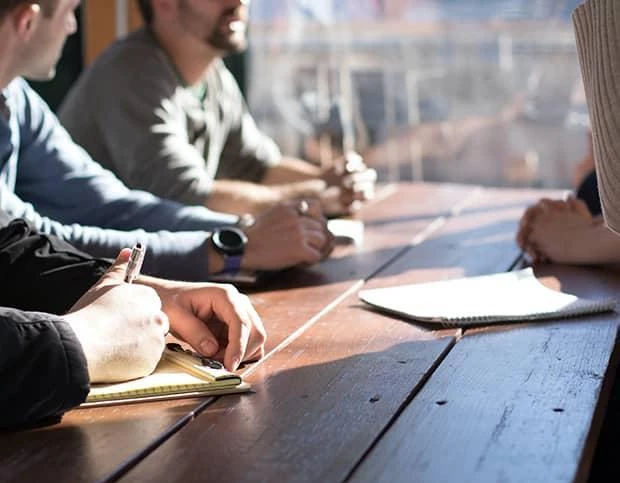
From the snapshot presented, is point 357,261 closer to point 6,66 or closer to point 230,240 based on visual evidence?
point 230,240

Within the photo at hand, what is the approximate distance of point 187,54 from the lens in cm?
299

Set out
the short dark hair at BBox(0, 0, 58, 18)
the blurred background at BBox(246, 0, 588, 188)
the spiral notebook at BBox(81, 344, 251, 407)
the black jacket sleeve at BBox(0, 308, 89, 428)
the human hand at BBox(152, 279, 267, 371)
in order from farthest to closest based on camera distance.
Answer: the blurred background at BBox(246, 0, 588, 188) < the short dark hair at BBox(0, 0, 58, 18) < the human hand at BBox(152, 279, 267, 371) < the spiral notebook at BBox(81, 344, 251, 407) < the black jacket sleeve at BBox(0, 308, 89, 428)

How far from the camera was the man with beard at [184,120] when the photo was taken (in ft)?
8.96

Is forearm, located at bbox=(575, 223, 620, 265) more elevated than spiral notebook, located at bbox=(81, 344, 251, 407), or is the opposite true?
spiral notebook, located at bbox=(81, 344, 251, 407)

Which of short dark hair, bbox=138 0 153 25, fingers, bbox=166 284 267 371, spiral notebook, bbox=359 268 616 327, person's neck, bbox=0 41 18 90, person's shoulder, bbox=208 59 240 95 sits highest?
short dark hair, bbox=138 0 153 25

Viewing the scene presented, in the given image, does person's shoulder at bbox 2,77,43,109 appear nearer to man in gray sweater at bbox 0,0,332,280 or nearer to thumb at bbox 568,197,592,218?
man in gray sweater at bbox 0,0,332,280

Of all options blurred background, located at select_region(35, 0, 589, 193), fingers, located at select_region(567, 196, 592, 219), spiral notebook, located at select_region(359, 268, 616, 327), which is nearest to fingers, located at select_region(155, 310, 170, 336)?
spiral notebook, located at select_region(359, 268, 616, 327)

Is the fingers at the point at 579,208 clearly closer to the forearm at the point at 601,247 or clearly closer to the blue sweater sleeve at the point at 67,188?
the forearm at the point at 601,247

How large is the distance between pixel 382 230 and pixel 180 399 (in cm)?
128

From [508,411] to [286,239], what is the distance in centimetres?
88

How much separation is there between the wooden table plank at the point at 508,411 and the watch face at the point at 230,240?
539 mm

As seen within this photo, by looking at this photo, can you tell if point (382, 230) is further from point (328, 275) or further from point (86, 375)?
point (86, 375)

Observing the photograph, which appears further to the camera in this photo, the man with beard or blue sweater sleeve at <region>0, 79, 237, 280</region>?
the man with beard

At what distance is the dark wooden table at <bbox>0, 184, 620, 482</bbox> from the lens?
Result: 1.06 metres
